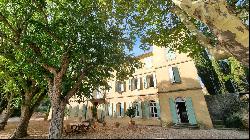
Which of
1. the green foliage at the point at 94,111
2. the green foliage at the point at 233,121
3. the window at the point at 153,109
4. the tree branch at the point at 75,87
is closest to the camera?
the tree branch at the point at 75,87

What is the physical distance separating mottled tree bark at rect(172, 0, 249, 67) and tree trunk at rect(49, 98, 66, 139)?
8.49m

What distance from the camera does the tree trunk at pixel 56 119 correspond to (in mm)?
9810

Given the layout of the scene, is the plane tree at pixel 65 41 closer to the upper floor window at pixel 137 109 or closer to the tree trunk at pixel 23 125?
the tree trunk at pixel 23 125

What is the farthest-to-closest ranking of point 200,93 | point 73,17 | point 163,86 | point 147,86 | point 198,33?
point 147,86 → point 163,86 → point 200,93 → point 73,17 → point 198,33

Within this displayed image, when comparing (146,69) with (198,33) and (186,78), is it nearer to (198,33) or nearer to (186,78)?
(186,78)

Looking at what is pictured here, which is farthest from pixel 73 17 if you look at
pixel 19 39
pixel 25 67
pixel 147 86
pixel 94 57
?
pixel 147 86

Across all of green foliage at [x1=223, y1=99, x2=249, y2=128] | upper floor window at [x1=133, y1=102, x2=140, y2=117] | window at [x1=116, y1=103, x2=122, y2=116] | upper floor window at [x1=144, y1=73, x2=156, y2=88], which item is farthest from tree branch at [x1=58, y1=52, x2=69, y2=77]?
window at [x1=116, y1=103, x2=122, y2=116]

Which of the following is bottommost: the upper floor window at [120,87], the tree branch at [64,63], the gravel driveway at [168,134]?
the gravel driveway at [168,134]

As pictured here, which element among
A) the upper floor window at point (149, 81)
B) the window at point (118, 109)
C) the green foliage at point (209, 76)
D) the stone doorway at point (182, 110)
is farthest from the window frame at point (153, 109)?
the green foliage at point (209, 76)

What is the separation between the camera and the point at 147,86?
23016 millimetres

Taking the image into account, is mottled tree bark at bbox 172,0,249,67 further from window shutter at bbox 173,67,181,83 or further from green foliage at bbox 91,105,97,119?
green foliage at bbox 91,105,97,119

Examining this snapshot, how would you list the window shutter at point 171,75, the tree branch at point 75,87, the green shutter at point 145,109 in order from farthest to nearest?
the green shutter at point 145,109 < the window shutter at point 171,75 < the tree branch at point 75,87

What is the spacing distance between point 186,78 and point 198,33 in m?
14.9

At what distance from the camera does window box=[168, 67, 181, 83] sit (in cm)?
1981
